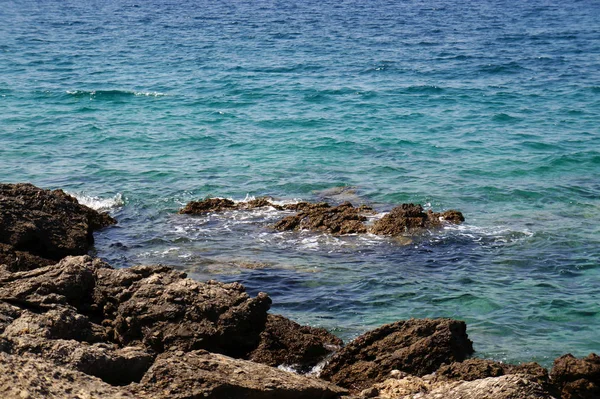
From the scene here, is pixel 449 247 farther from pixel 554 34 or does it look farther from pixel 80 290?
pixel 554 34

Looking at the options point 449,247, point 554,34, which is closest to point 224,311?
point 449,247

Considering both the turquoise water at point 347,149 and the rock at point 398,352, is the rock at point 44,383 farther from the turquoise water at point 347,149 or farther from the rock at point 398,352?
the turquoise water at point 347,149

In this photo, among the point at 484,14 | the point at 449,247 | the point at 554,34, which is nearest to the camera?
the point at 449,247

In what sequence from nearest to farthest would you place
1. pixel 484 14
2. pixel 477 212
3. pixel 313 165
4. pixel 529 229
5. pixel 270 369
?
pixel 270 369
pixel 529 229
pixel 477 212
pixel 313 165
pixel 484 14

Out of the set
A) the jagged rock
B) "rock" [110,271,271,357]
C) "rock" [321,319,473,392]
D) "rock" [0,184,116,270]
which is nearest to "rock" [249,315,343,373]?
"rock" [110,271,271,357]

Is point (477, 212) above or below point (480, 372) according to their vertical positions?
below

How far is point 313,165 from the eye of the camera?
2453 centimetres

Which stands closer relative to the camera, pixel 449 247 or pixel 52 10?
pixel 449 247

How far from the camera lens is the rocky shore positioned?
8.46m

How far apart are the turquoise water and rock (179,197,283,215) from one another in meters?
0.50

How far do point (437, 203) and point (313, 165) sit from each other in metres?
4.77

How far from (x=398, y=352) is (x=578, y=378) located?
92.0 inches

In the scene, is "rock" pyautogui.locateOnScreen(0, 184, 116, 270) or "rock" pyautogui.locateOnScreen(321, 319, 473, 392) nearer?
"rock" pyautogui.locateOnScreen(321, 319, 473, 392)

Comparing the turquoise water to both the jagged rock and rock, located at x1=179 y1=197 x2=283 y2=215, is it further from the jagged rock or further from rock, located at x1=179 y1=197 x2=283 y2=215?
the jagged rock
